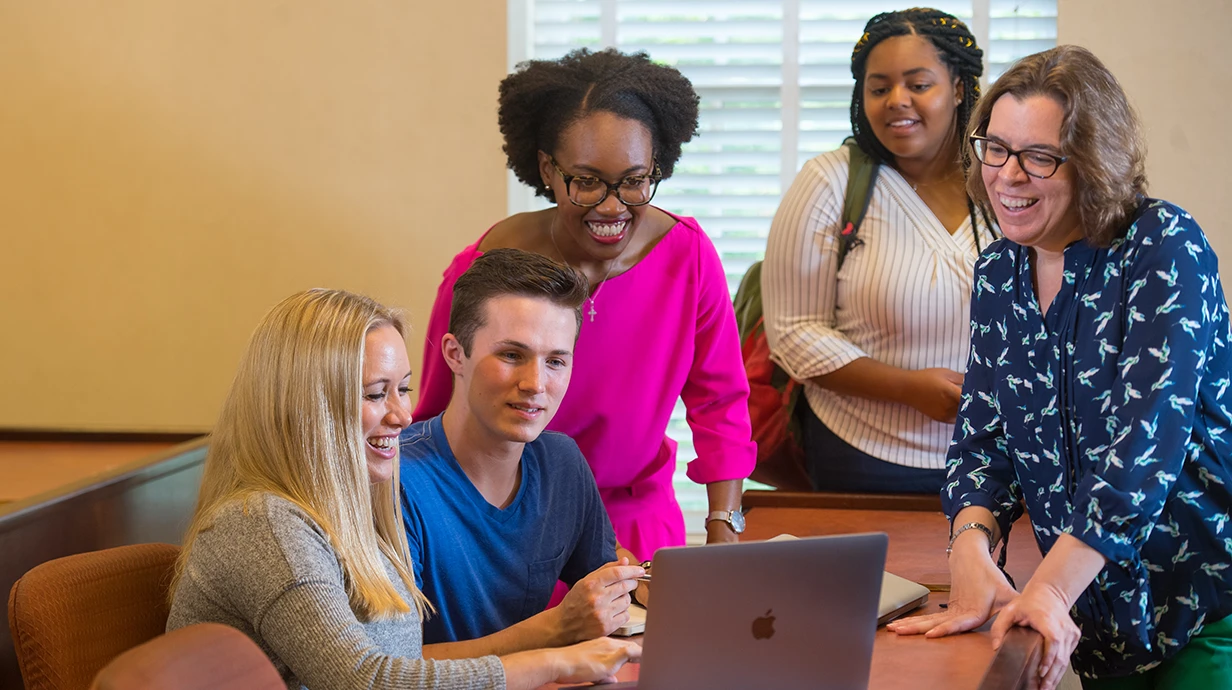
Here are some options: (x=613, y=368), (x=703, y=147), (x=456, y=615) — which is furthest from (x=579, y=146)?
(x=703, y=147)

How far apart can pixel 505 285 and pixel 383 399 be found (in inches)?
14.2

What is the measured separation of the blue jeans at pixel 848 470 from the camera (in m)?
2.61

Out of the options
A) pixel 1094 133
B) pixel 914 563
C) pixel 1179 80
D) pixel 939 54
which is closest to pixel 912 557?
pixel 914 563

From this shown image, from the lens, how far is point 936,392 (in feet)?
8.13

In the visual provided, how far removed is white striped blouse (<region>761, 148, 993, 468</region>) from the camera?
8.45ft

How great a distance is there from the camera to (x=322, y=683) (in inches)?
58.1

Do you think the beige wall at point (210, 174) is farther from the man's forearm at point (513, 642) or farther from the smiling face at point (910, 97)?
the man's forearm at point (513, 642)

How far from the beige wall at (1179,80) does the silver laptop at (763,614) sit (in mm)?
2437

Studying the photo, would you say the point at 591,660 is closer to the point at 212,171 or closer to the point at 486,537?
the point at 486,537

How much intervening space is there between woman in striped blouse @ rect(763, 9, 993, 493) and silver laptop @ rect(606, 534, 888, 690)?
112cm

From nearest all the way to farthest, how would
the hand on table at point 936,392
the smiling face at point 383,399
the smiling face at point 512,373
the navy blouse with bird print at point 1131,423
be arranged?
the navy blouse with bird print at point 1131,423 < the smiling face at point 383,399 < the smiling face at point 512,373 < the hand on table at point 936,392

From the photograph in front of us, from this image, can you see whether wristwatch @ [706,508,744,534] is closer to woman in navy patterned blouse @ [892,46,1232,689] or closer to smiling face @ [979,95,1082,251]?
woman in navy patterned blouse @ [892,46,1232,689]

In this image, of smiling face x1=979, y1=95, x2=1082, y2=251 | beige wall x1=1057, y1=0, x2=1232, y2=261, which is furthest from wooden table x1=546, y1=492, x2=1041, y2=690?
beige wall x1=1057, y1=0, x2=1232, y2=261

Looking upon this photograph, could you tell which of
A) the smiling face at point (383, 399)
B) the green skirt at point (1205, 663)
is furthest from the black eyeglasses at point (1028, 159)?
the smiling face at point (383, 399)
